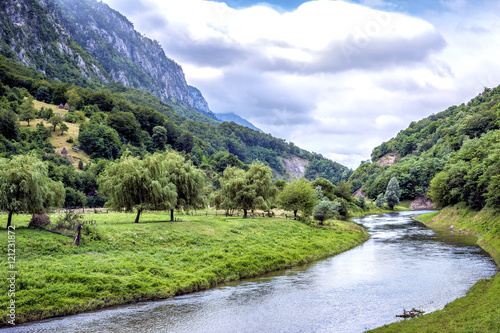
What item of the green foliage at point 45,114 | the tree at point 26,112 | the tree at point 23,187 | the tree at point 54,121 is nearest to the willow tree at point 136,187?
the tree at point 23,187

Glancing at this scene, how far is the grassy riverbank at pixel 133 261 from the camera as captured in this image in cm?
2525

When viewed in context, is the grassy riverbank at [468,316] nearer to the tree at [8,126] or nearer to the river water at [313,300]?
the river water at [313,300]

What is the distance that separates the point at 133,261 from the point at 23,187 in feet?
43.5

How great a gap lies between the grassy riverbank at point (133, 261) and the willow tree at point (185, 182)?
3.87m

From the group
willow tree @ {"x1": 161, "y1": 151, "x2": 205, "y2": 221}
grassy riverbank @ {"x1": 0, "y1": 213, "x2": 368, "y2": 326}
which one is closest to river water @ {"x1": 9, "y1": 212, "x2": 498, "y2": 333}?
grassy riverbank @ {"x1": 0, "y1": 213, "x2": 368, "y2": 326}

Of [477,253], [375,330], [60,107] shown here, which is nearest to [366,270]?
[477,253]

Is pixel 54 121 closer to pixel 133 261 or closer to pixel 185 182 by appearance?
pixel 185 182

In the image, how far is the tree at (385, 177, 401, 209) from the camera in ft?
501

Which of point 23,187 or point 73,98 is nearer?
point 23,187

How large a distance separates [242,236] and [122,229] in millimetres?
18800

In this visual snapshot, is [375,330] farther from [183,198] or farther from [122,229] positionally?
[183,198]

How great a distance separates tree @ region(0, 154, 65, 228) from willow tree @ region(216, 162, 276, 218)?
131ft

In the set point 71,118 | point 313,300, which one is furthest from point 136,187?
point 71,118

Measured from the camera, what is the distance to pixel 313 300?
28062 mm
